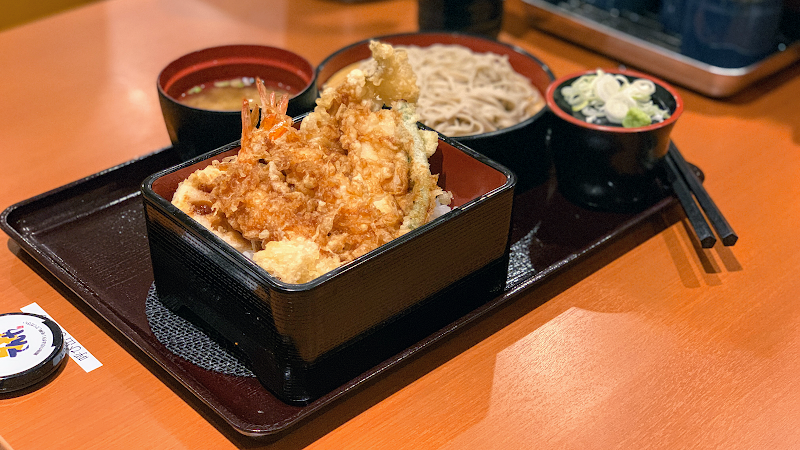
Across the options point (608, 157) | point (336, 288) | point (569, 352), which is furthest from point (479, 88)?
point (336, 288)

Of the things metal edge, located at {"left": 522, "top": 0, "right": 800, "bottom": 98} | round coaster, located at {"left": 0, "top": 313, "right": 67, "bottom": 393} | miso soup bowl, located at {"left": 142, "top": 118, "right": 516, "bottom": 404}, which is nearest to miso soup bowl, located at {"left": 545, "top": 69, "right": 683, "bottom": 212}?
miso soup bowl, located at {"left": 142, "top": 118, "right": 516, "bottom": 404}

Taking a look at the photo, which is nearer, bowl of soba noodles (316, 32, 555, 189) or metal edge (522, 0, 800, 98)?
bowl of soba noodles (316, 32, 555, 189)

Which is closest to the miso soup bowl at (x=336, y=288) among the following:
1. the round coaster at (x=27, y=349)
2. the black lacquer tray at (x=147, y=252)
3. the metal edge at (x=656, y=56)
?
the black lacquer tray at (x=147, y=252)

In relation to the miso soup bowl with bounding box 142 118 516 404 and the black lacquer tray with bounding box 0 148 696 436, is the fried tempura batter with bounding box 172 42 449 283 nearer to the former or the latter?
the miso soup bowl with bounding box 142 118 516 404

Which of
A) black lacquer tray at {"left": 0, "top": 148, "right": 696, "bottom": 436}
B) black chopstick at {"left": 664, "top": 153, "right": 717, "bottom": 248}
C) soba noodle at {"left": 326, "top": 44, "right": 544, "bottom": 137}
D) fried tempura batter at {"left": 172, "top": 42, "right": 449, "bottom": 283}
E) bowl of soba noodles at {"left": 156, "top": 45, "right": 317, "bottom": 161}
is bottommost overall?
black lacquer tray at {"left": 0, "top": 148, "right": 696, "bottom": 436}

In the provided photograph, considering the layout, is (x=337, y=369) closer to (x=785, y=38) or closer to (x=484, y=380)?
(x=484, y=380)

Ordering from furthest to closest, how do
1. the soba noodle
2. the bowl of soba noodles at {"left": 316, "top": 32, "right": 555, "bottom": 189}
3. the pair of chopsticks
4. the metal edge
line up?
the metal edge → the soba noodle → the bowl of soba noodles at {"left": 316, "top": 32, "right": 555, "bottom": 189} → the pair of chopsticks
